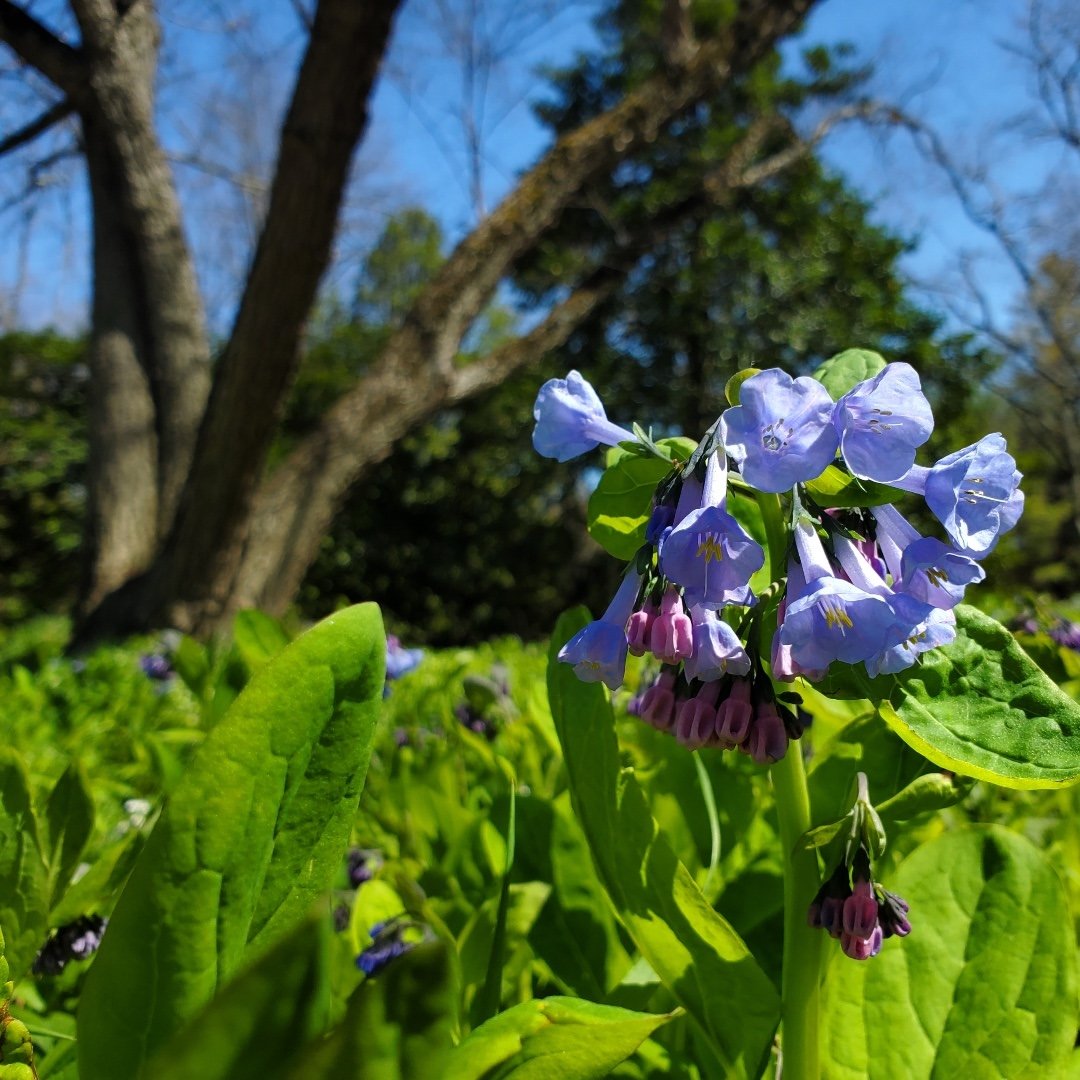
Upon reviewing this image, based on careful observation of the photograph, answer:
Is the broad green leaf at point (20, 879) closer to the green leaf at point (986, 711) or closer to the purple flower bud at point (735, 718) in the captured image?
the purple flower bud at point (735, 718)

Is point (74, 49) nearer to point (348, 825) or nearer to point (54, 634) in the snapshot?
point (54, 634)

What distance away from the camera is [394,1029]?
38cm

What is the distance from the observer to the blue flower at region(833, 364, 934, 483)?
2.26 ft

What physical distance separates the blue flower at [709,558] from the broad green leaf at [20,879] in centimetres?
59

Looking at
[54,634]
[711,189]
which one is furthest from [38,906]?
[711,189]

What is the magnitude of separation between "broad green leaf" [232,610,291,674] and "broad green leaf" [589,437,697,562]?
0.83 metres

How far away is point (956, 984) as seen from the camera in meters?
0.84

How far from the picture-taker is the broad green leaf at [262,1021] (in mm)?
364

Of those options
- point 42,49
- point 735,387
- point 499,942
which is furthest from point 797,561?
point 42,49

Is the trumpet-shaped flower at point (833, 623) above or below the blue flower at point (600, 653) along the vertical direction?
above

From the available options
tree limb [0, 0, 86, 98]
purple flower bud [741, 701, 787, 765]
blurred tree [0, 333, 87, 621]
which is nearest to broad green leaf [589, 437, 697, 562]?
purple flower bud [741, 701, 787, 765]

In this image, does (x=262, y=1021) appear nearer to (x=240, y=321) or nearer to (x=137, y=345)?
(x=240, y=321)

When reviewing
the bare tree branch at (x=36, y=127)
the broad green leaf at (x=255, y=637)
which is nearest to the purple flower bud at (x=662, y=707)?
the broad green leaf at (x=255, y=637)

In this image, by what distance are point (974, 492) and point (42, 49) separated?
6.63 meters
